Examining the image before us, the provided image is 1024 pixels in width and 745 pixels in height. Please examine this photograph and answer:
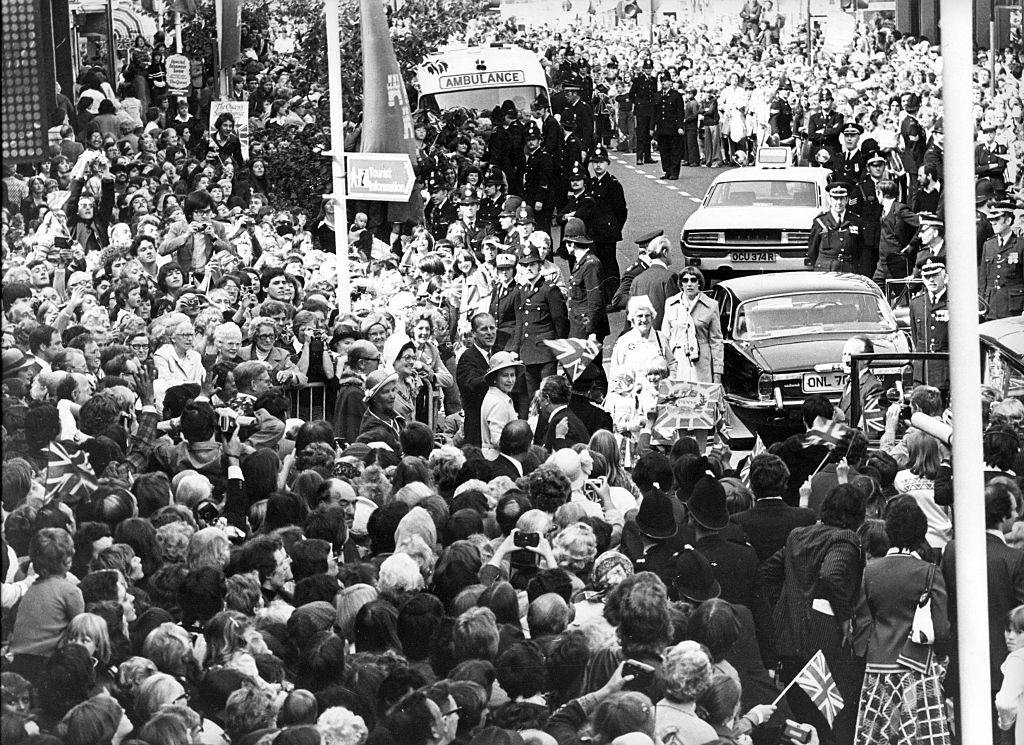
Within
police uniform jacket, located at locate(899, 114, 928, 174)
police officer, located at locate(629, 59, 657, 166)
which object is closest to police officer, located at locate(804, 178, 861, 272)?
police uniform jacket, located at locate(899, 114, 928, 174)

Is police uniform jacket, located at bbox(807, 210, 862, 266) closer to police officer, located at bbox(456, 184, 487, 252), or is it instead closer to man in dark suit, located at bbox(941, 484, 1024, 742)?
police officer, located at bbox(456, 184, 487, 252)

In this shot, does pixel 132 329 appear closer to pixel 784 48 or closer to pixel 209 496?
pixel 209 496

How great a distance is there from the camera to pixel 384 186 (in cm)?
1351

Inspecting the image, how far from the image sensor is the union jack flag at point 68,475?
8039 mm

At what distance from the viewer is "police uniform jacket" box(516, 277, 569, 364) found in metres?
13.7

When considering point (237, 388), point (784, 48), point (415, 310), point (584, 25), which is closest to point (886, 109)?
point (784, 48)

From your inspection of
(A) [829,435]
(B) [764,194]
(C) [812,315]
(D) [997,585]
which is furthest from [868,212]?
(D) [997,585]

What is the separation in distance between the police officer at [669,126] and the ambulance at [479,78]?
161 cm

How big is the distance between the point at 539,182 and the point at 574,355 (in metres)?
7.37

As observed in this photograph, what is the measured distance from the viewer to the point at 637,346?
458 inches

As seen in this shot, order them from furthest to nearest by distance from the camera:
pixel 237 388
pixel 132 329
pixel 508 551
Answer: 1. pixel 132 329
2. pixel 237 388
3. pixel 508 551

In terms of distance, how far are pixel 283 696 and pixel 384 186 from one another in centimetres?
785

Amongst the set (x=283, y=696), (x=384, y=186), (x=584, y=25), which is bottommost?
(x=283, y=696)

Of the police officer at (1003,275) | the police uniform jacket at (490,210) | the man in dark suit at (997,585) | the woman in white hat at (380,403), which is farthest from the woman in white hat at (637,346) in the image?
the police uniform jacket at (490,210)
